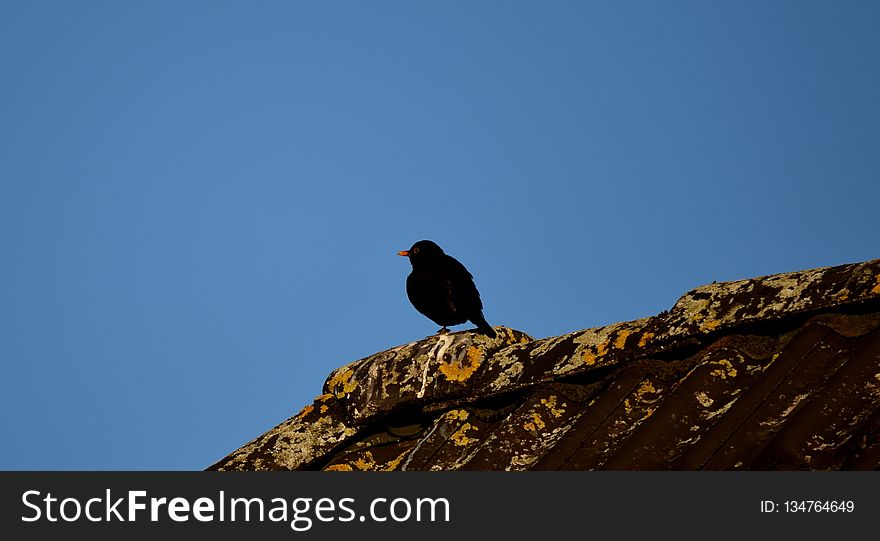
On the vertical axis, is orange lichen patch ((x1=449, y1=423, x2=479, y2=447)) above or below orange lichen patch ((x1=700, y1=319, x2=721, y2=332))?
below

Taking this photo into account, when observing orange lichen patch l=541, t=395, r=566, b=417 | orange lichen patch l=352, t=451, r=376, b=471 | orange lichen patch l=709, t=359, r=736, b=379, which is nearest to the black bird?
orange lichen patch l=352, t=451, r=376, b=471

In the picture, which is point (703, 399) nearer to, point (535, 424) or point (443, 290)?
point (535, 424)

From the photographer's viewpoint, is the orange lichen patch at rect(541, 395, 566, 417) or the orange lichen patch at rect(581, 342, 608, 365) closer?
the orange lichen patch at rect(541, 395, 566, 417)

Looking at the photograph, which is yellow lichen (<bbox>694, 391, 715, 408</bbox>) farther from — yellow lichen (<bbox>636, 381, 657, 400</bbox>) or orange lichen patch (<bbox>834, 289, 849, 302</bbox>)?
orange lichen patch (<bbox>834, 289, 849, 302</bbox>)

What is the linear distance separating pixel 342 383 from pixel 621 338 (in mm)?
1198

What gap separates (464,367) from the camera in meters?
4.28

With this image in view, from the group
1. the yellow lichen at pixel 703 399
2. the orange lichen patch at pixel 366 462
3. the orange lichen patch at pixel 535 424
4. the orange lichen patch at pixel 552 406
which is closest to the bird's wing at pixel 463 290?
the orange lichen patch at pixel 366 462

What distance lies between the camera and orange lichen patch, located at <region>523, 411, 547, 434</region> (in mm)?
3684

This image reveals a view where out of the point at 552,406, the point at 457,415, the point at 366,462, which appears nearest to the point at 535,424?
the point at 552,406

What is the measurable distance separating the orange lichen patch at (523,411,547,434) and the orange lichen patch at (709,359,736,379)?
22.7 inches
